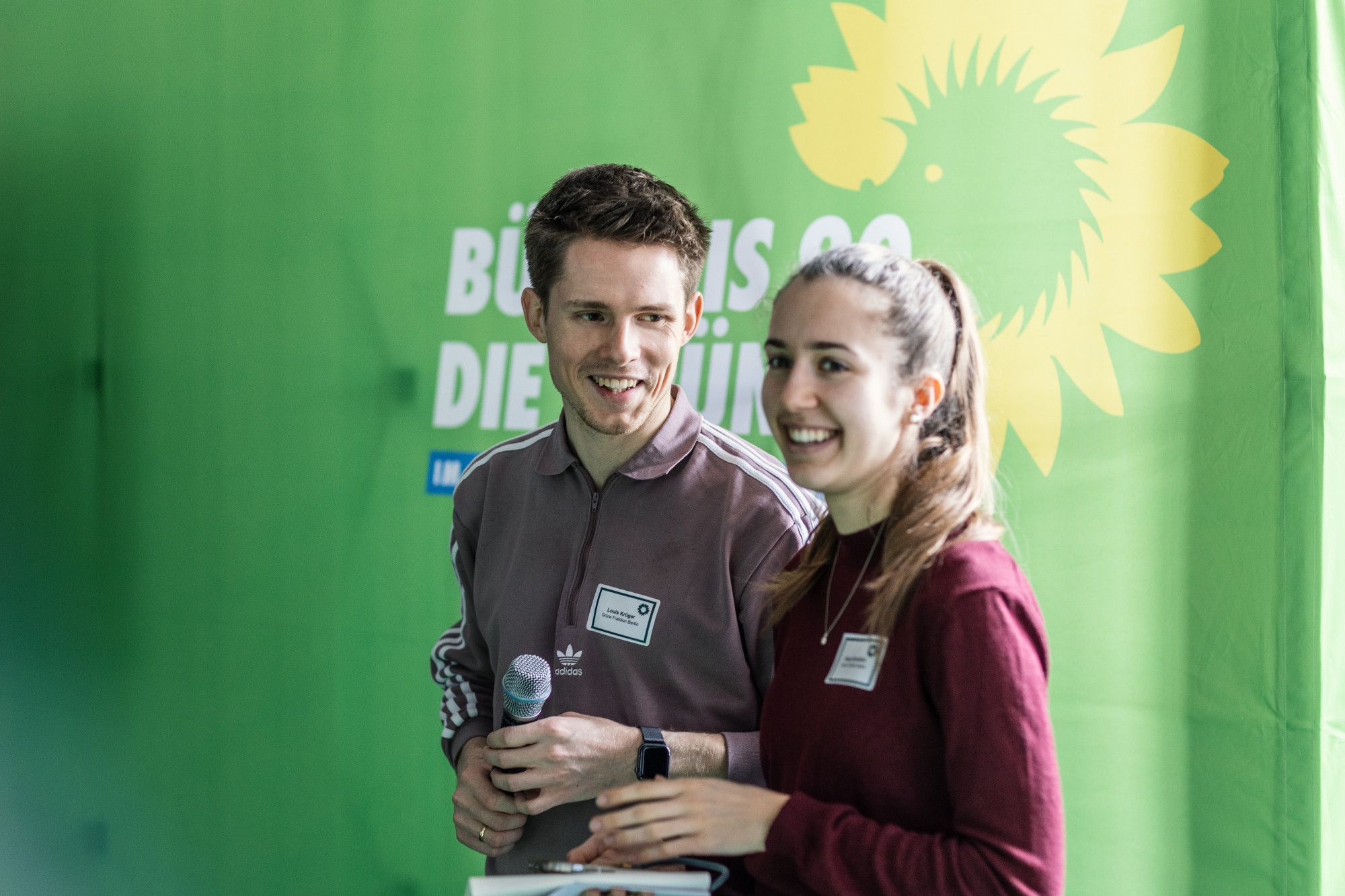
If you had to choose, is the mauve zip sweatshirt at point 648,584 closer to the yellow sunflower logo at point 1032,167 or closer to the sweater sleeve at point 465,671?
the sweater sleeve at point 465,671

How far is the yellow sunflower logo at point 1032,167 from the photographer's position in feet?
7.88

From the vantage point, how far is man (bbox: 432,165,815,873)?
65.3 inches

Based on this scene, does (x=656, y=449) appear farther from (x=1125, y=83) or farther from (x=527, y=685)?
(x=1125, y=83)

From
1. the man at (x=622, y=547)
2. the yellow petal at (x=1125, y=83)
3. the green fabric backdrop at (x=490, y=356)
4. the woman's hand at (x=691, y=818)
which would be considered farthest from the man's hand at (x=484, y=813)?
the yellow petal at (x=1125, y=83)

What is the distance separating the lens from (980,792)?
103 cm

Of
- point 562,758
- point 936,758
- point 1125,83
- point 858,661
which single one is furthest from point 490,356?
point 936,758

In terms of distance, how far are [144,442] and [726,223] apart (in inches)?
70.2

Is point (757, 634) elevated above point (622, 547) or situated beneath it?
situated beneath

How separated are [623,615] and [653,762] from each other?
0.24 m

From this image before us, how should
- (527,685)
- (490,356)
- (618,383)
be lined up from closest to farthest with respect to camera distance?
(527,685)
(618,383)
(490,356)

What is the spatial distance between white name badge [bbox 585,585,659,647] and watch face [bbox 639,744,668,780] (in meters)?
0.17

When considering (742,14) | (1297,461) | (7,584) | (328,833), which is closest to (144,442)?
(7,584)

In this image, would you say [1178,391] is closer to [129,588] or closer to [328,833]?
[328,833]

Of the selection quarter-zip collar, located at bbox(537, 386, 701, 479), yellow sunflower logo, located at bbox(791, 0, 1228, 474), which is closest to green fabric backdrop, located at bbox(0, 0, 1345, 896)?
yellow sunflower logo, located at bbox(791, 0, 1228, 474)
